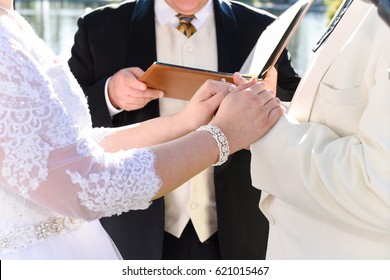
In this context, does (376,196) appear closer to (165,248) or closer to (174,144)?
(174,144)

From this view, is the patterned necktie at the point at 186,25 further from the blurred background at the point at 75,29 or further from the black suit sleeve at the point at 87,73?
the blurred background at the point at 75,29

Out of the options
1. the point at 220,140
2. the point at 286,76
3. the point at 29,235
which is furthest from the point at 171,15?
the point at 29,235

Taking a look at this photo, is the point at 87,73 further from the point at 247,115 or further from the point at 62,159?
the point at 62,159

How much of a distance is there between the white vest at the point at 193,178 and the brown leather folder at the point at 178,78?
0.38 metres

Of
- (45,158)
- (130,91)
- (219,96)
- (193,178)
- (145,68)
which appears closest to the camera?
(45,158)

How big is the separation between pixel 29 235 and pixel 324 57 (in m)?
0.89

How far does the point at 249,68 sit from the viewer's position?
2.24 meters

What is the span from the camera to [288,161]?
1.68 metres

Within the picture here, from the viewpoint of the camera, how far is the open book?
6.33ft

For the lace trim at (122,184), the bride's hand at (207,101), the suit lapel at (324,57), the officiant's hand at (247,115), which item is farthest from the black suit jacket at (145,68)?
the lace trim at (122,184)

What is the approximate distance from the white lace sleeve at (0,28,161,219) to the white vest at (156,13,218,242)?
93cm

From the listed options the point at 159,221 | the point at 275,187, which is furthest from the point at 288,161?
the point at 159,221

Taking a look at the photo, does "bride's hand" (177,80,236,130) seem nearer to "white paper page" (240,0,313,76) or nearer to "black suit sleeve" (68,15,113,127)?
"white paper page" (240,0,313,76)

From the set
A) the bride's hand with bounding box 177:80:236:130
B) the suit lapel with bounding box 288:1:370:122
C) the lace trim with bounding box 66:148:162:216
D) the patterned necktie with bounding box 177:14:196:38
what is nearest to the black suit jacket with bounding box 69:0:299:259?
the patterned necktie with bounding box 177:14:196:38
